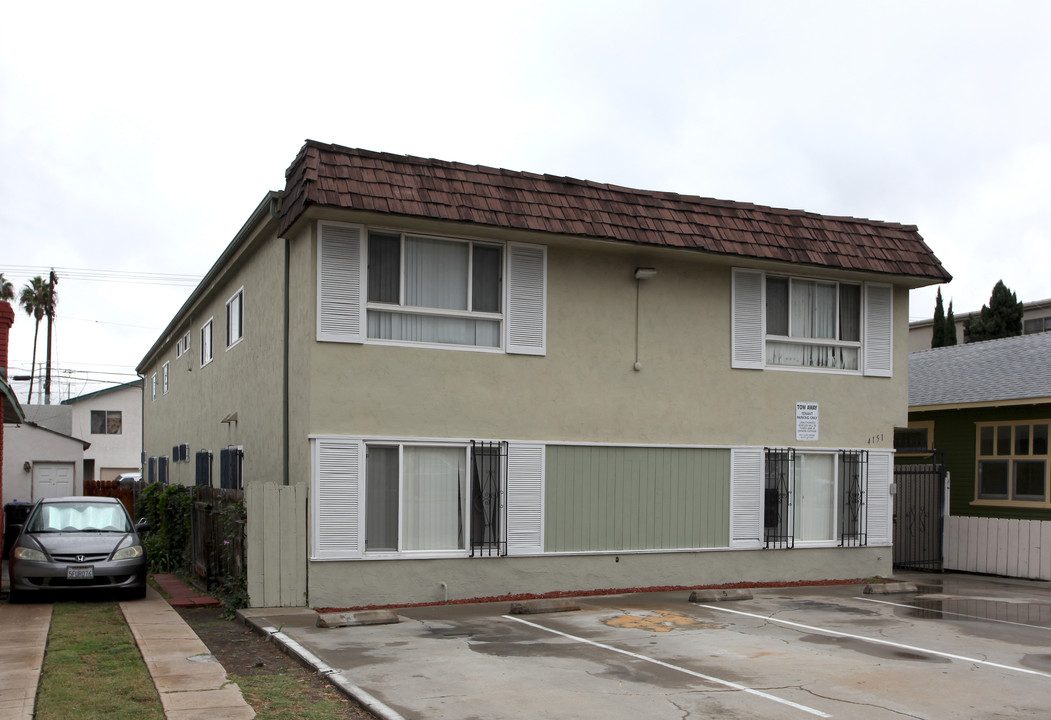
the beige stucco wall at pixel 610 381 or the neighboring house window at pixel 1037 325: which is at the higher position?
the neighboring house window at pixel 1037 325

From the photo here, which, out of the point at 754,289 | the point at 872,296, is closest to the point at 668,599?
the point at 754,289

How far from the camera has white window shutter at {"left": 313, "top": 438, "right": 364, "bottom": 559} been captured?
469 inches

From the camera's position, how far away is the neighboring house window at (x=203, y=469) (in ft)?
65.4

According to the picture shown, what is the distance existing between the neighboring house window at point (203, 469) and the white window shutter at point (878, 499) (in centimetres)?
1263

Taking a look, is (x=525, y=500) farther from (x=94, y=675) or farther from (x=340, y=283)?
(x=94, y=675)

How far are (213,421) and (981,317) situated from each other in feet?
99.7

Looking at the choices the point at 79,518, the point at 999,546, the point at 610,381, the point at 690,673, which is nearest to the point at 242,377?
the point at 79,518

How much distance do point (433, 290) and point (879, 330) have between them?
7.70m

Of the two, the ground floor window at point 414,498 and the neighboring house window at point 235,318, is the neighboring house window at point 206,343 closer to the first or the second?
the neighboring house window at point 235,318

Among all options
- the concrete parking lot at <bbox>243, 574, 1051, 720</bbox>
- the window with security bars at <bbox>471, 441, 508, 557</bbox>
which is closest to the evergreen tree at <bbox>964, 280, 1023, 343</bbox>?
the concrete parking lot at <bbox>243, 574, 1051, 720</bbox>

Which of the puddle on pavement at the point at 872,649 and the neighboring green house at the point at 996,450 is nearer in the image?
the puddle on pavement at the point at 872,649

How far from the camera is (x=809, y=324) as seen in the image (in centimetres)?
1555

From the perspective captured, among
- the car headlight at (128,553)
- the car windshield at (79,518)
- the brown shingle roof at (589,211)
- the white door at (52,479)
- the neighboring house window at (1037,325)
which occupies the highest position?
the neighboring house window at (1037,325)

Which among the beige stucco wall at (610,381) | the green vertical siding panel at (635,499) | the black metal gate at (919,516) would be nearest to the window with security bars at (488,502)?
the beige stucco wall at (610,381)
